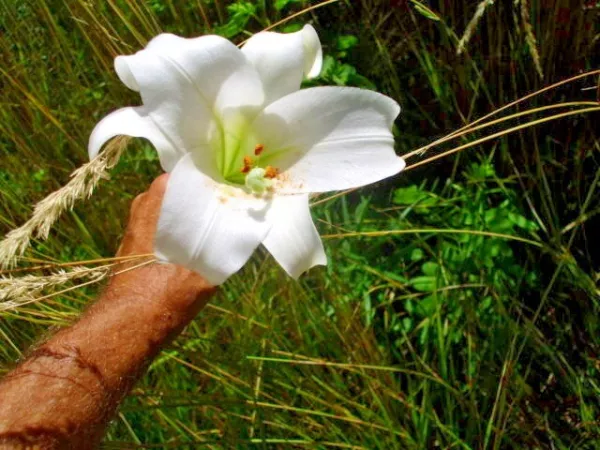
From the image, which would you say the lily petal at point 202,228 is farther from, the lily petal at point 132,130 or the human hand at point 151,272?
the human hand at point 151,272

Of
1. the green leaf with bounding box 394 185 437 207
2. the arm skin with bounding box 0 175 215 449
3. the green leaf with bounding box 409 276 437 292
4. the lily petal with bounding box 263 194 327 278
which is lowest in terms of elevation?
the green leaf with bounding box 409 276 437 292

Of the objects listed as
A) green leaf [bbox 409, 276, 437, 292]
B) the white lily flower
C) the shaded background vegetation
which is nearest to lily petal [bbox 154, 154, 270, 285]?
the white lily flower

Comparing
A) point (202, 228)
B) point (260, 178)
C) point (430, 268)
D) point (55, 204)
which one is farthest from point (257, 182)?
point (430, 268)

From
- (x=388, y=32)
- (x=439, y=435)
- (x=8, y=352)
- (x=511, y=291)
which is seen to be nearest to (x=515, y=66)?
(x=388, y=32)

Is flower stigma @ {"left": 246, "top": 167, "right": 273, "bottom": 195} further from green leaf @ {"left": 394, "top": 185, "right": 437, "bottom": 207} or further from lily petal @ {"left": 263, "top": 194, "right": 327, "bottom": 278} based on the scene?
green leaf @ {"left": 394, "top": 185, "right": 437, "bottom": 207}

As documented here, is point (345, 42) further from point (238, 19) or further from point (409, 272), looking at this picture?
point (409, 272)

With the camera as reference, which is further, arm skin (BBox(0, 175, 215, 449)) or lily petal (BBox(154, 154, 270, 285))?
arm skin (BBox(0, 175, 215, 449))
